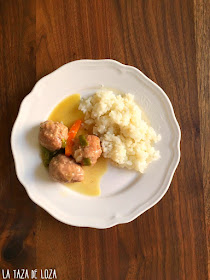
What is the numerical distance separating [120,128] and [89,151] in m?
0.40

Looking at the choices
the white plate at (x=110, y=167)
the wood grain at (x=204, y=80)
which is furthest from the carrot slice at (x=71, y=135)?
the wood grain at (x=204, y=80)

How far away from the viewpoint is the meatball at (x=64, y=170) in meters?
2.85

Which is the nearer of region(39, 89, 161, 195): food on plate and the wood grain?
region(39, 89, 161, 195): food on plate

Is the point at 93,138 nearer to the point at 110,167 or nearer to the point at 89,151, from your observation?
the point at 89,151

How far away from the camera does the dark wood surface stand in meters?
3.14

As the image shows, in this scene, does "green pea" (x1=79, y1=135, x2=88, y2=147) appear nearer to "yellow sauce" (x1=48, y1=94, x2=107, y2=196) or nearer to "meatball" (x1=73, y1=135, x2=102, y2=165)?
"meatball" (x1=73, y1=135, x2=102, y2=165)

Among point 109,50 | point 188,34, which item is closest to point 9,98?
point 109,50

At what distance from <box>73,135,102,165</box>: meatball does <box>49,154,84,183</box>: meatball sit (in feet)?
0.24

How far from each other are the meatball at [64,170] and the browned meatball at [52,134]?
119 millimetres

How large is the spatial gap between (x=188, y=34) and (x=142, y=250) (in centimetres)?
236

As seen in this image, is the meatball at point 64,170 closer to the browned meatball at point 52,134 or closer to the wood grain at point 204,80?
the browned meatball at point 52,134

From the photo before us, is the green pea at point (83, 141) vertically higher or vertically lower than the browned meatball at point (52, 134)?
lower

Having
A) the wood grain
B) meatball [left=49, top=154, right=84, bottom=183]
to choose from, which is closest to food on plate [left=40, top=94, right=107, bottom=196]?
meatball [left=49, top=154, right=84, bottom=183]

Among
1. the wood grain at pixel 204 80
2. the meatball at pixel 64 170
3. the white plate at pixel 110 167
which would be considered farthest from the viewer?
the wood grain at pixel 204 80
